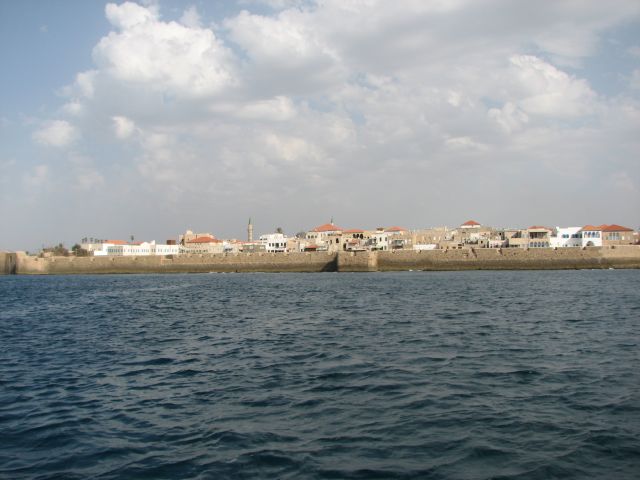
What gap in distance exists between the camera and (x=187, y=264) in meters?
87.1

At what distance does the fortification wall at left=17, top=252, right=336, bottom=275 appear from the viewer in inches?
3177

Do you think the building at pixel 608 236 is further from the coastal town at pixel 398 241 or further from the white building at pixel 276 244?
the white building at pixel 276 244

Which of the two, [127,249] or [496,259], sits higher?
[127,249]

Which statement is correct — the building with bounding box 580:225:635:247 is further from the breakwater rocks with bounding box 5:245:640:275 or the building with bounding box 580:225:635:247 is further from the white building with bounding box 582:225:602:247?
the breakwater rocks with bounding box 5:245:640:275

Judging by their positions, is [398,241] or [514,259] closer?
[514,259]

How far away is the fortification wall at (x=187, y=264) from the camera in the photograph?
265 feet

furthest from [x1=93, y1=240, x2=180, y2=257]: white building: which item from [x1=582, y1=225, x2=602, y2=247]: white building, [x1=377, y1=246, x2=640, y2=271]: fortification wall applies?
[x1=582, y1=225, x2=602, y2=247]: white building

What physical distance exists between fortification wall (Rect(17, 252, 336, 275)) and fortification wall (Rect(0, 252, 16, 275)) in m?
1.65

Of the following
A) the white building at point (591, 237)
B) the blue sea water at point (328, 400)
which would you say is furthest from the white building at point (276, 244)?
the blue sea water at point (328, 400)

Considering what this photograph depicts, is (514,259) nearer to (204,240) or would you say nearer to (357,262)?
(357,262)

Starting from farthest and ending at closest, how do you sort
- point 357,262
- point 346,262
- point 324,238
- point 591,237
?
1. point 324,238
2. point 591,237
3. point 346,262
4. point 357,262

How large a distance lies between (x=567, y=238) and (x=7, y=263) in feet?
319

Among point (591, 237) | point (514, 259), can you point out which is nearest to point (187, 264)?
point (514, 259)

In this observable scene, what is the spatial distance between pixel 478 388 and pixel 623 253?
6963cm
